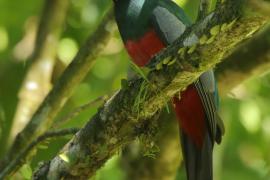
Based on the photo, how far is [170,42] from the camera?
122 inches

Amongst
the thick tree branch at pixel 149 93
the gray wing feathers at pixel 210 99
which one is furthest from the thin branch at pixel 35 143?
the gray wing feathers at pixel 210 99

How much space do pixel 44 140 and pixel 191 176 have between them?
25.4 inches

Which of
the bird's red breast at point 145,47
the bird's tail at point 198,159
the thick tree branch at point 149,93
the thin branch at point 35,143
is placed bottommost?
the bird's tail at point 198,159

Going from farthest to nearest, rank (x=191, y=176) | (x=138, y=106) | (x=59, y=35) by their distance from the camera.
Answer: (x=59, y=35) < (x=191, y=176) < (x=138, y=106)

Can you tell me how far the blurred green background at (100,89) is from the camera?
394cm

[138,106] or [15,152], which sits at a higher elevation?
[15,152]

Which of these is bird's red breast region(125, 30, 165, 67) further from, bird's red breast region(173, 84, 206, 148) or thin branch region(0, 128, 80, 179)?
thin branch region(0, 128, 80, 179)

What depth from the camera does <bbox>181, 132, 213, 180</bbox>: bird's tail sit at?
10.0 feet

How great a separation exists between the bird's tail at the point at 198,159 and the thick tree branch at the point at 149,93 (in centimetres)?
61

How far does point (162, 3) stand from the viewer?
3289 millimetres

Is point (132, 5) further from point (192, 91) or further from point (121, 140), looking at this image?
point (121, 140)

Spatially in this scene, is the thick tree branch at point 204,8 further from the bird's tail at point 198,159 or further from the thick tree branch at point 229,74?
the thick tree branch at point 229,74

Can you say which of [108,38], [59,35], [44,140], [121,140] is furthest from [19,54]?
[121,140]

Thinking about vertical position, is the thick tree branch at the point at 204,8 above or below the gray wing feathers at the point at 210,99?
above
